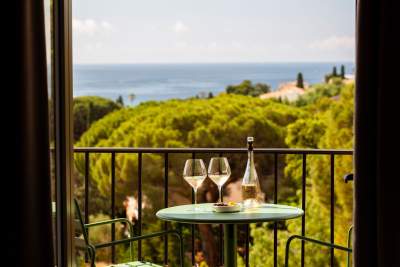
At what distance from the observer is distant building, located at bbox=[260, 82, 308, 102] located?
13.0 m

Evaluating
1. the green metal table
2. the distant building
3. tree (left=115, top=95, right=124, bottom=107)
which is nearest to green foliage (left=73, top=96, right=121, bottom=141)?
tree (left=115, top=95, right=124, bottom=107)

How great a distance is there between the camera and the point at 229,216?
3.30 meters

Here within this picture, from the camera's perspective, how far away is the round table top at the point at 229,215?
320cm

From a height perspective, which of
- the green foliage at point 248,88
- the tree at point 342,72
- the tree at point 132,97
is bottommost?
the tree at point 132,97

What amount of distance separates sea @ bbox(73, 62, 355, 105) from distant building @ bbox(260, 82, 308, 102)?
105 millimetres

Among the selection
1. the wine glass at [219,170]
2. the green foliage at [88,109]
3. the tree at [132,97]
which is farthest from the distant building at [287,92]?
the wine glass at [219,170]

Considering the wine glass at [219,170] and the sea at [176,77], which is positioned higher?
the sea at [176,77]

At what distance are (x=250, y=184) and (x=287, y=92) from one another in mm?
9688

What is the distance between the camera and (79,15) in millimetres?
14266

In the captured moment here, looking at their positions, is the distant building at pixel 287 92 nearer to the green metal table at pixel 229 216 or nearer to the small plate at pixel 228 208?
the green metal table at pixel 229 216

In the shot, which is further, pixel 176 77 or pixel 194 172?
pixel 176 77

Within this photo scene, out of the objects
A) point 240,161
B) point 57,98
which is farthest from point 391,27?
point 240,161

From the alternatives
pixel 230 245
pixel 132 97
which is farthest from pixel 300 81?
pixel 230 245

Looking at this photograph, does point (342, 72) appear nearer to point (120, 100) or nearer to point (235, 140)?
point (235, 140)
